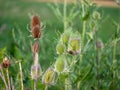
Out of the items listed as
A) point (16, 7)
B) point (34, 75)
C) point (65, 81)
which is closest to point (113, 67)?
point (65, 81)

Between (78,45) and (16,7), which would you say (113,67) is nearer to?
(78,45)

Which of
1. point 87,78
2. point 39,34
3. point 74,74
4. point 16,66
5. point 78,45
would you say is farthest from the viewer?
point 16,66

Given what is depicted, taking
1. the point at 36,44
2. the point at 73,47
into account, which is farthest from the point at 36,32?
the point at 73,47

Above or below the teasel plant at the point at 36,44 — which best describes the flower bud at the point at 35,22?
above

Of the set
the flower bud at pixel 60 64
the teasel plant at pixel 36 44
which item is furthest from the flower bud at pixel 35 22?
the flower bud at pixel 60 64

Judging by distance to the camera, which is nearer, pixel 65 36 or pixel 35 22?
pixel 35 22

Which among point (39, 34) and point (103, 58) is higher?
point (39, 34)

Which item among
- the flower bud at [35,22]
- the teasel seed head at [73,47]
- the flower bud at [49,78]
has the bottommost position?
the flower bud at [49,78]

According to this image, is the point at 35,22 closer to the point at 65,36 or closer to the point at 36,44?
the point at 36,44

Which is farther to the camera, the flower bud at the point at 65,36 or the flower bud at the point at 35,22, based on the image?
the flower bud at the point at 65,36

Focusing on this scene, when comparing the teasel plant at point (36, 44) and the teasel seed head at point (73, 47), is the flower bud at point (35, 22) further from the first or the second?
the teasel seed head at point (73, 47)

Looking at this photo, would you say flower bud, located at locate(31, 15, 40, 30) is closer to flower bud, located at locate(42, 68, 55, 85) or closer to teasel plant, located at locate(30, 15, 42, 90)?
teasel plant, located at locate(30, 15, 42, 90)
